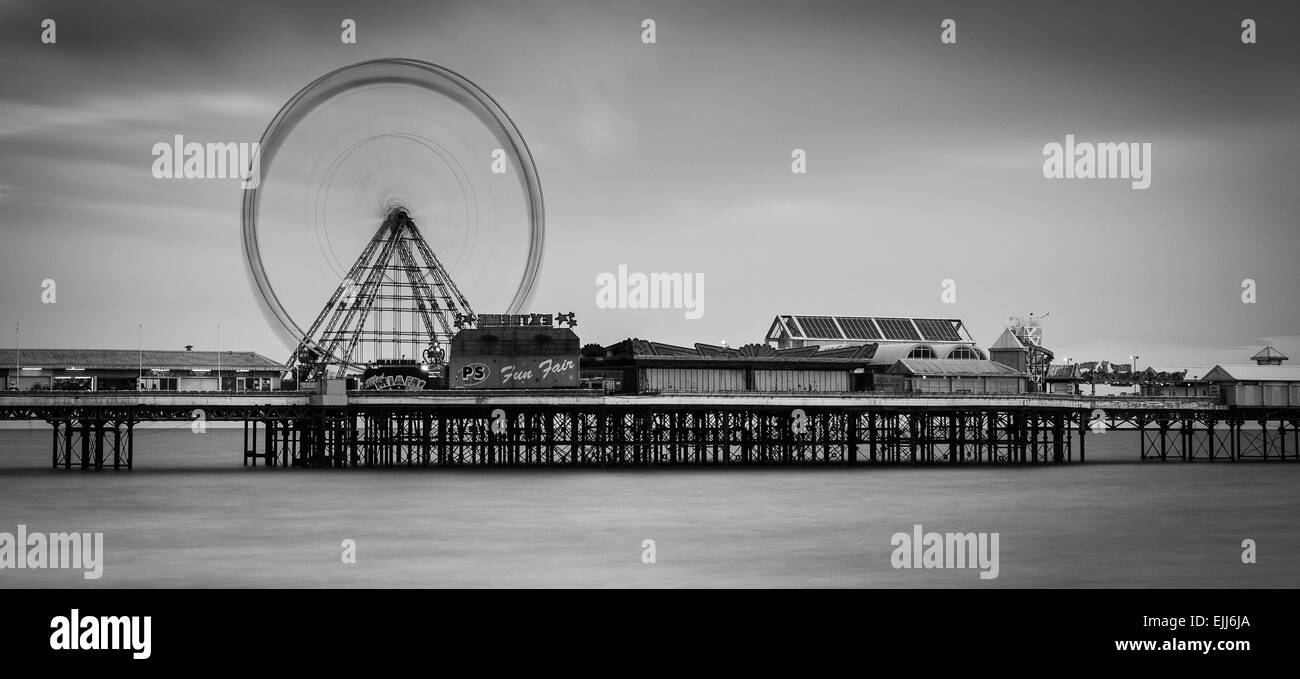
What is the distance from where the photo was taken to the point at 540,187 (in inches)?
3263

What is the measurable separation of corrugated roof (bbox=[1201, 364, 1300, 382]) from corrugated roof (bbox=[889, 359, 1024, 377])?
14443mm

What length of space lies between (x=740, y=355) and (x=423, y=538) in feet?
157

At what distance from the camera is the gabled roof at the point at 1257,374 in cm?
9669

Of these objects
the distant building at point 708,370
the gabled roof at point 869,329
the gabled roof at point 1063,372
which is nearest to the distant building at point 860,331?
the gabled roof at point 869,329

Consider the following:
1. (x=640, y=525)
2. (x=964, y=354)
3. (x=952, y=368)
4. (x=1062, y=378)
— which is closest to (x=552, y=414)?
(x=952, y=368)

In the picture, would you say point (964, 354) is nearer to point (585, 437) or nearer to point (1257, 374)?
point (1257, 374)

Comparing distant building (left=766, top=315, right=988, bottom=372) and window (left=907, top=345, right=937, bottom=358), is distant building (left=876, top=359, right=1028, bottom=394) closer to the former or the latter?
window (left=907, top=345, right=937, bottom=358)

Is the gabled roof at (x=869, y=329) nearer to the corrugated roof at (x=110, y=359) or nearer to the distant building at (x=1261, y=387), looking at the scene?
the distant building at (x=1261, y=387)

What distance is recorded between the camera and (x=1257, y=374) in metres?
97.9

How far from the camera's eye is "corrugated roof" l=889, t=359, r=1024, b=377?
3703 inches

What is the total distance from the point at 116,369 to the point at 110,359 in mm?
2670

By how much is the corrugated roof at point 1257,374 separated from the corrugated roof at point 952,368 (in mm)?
14443

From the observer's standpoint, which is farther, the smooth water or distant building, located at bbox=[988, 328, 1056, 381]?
distant building, located at bbox=[988, 328, 1056, 381]

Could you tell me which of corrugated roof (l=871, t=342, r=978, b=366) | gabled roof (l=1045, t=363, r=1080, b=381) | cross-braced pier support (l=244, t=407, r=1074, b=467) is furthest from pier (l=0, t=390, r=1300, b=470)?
gabled roof (l=1045, t=363, r=1080, b=381)
